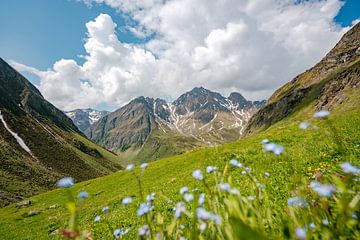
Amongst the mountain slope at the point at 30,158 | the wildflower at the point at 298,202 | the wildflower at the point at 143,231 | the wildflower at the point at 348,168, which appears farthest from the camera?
the mountain slope at the point at 30,158

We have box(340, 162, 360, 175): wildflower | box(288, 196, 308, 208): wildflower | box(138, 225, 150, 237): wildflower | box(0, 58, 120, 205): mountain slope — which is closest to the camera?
box(340, 162, 360, 175): wildflower

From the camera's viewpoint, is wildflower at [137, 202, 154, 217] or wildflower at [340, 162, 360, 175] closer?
wildflower at [340, 162, 360, 175]

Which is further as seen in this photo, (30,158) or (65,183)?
(30,158)

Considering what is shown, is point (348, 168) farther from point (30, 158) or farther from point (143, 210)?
point (30, 158)

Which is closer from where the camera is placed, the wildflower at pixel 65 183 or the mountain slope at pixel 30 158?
the wildflower at pixel 65 183

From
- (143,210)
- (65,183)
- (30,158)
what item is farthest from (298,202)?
(30,158)

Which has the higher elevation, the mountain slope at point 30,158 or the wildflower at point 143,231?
the mountain slope at point 30,158

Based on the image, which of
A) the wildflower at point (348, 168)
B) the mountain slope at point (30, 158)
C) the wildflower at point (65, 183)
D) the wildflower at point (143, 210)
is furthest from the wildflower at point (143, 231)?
the mountain slope at point (30, 158)

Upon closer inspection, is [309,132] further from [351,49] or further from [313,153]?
[351,49]

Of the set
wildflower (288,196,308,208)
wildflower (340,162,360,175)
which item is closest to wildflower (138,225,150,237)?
wildflower (288,196,308,208)

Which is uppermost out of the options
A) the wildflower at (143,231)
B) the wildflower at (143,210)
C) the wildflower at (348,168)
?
the wildflower at (348,168)

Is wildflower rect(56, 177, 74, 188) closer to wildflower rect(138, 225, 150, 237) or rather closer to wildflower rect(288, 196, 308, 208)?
wildflower rect(138, 225, 150, 237)

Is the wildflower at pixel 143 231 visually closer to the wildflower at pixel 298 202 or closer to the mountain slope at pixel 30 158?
the wildflower at pixel 298 202

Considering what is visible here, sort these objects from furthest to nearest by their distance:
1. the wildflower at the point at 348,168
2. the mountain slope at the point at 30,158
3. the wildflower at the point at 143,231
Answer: the mountain slope at the point at 30,158
the wildflower at the point at 143,231
the wildflower at the point at 348,168
